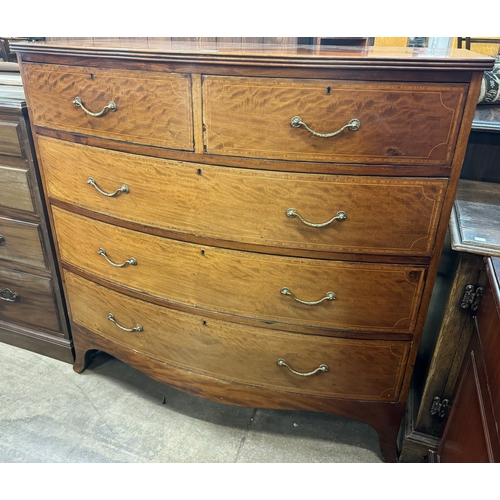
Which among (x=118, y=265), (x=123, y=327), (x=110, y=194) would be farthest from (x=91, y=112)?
(x=123, y=327)

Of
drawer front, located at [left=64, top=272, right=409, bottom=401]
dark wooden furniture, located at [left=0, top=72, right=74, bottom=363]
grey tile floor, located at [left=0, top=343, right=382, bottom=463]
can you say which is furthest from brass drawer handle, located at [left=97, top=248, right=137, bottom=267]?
grey tile floor, located at [left=0, top=343, right=382, bottom=463]

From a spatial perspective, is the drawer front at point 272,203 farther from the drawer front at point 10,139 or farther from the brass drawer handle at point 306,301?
the drawer front at point 10,139

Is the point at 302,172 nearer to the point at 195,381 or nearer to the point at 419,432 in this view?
the point at 195,381

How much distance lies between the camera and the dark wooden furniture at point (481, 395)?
2.36 ft

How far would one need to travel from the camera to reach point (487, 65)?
817 mm

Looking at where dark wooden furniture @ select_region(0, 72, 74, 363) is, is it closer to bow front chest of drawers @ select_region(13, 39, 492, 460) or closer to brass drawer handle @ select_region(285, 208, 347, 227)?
bow front chest of drawers @ select_region(13, 39, 492, 460)

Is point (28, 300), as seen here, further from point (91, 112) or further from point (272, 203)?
point (272, 203)

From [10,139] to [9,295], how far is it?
644mm

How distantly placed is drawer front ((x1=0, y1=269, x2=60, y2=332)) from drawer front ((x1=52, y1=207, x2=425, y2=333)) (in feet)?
1.64

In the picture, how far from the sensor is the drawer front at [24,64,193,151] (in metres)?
1.00

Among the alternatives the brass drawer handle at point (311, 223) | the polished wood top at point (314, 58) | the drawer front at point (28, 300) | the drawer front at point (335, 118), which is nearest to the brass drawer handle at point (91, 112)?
the polished wood top at point (314, 58)

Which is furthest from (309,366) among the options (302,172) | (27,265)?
(27,265)

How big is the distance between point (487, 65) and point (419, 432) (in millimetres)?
981

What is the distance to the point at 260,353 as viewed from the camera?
1.21 meters
